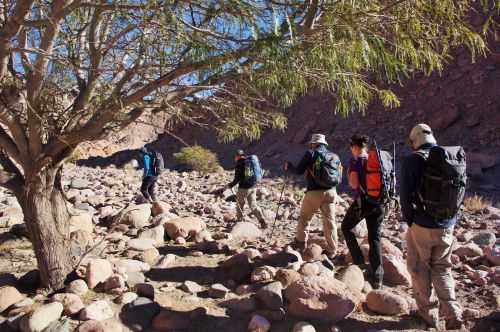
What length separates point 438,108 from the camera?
17.2 m

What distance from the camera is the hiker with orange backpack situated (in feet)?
11.5

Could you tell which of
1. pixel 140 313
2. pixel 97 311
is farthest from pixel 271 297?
pixel 97 311

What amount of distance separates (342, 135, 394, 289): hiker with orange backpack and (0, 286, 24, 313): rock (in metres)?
2.78

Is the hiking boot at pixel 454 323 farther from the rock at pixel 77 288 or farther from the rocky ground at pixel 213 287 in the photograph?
the rock at pixel 77 288

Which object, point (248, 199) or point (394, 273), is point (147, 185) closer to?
point (248, 199)

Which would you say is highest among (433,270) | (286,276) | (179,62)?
(179,62)

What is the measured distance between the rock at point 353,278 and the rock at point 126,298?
1709 millimetres

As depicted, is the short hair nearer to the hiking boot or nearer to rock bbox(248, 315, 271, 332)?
the hiking boot

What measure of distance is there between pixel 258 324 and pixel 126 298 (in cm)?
102

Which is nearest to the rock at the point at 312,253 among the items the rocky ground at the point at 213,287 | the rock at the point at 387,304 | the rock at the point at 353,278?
the rocky ground at the point at 213,287

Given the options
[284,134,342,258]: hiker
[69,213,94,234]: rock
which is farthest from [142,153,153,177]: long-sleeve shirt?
[284,134,342,258]: hiker

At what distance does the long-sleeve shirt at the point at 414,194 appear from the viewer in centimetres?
272

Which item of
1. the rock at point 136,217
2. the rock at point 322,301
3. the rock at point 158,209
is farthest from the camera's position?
the rock at point 158,209

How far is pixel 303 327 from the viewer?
2719mm
